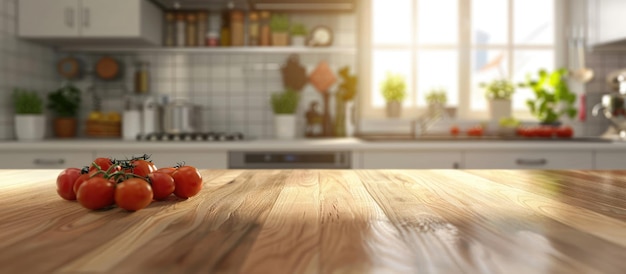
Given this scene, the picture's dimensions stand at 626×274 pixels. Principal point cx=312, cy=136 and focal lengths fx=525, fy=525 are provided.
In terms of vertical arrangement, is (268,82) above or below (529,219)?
above

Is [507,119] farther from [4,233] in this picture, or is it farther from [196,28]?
[4,233]

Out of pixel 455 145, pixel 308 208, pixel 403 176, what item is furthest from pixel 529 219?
pixel 455 145

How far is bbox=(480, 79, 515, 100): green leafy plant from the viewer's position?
3.62 meters

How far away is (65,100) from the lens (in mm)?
3404

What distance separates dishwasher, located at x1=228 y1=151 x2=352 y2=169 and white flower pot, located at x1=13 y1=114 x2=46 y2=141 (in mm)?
1245

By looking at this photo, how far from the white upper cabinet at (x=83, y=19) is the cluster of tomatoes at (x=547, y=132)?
96.0 inches

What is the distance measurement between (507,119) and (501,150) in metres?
0.68

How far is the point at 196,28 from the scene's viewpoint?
3.54 meters

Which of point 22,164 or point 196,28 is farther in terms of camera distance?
point 196,28

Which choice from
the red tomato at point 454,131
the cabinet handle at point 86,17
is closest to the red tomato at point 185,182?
the cabinet handle at point 86,17

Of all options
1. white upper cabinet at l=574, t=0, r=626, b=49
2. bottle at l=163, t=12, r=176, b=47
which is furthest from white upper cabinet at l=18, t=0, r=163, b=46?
white upper cabinet at l=574, t=0, r=626, b=49

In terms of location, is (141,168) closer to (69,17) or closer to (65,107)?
(69,17)

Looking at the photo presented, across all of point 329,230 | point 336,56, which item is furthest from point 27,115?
point 329,230

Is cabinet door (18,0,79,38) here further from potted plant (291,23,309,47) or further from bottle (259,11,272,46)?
potted plant (291,23,309,47)
